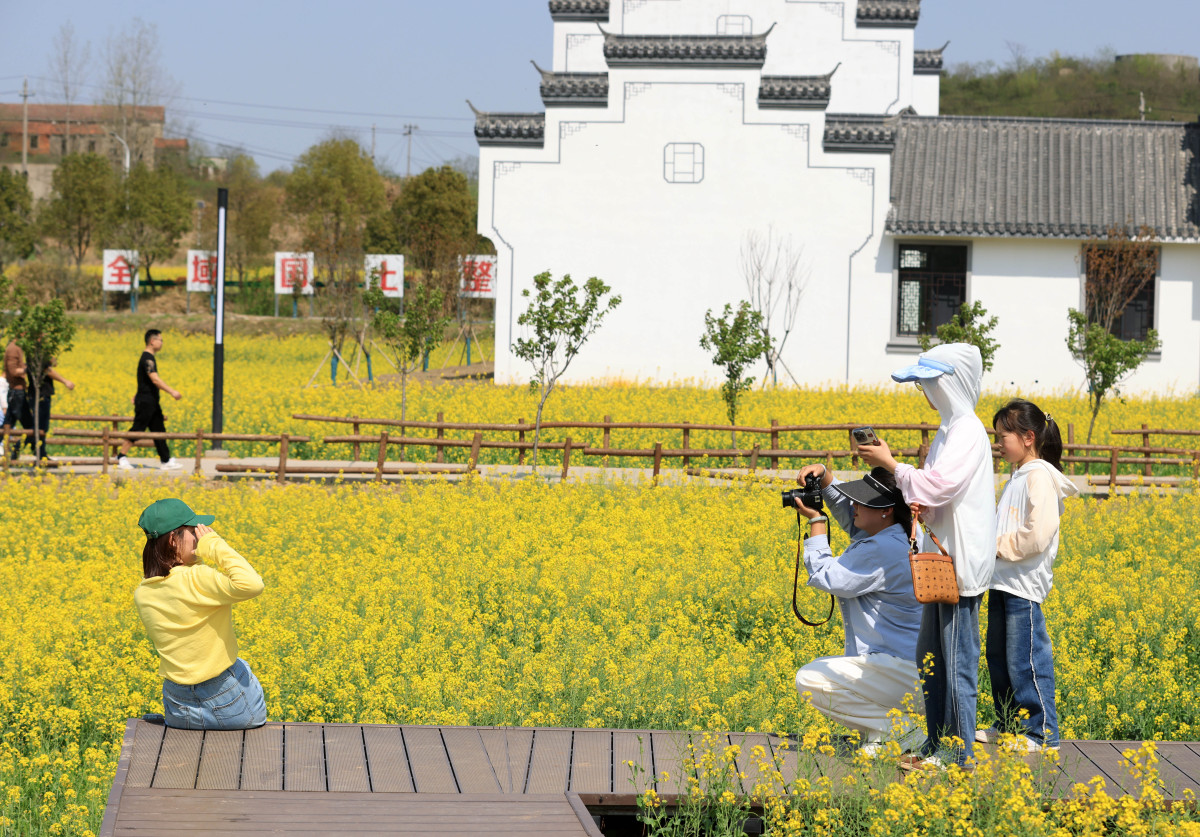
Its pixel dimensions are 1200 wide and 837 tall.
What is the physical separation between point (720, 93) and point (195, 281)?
26.5 m

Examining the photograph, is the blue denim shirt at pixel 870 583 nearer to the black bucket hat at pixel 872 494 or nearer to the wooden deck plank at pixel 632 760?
the black bucket hat at pixel 872 494

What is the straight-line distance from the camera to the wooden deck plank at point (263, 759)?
5.16 m

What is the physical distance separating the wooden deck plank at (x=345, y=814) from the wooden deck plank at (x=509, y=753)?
0.21 metres

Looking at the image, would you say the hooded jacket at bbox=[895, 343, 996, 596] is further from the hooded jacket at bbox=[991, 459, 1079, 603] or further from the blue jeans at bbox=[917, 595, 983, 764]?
the hooded jacket at bbox=[991, 459, 1079, 603]

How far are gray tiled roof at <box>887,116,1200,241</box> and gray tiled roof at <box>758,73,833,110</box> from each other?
2550 mm

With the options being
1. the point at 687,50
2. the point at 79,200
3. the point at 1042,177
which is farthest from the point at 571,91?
the point at 79,200

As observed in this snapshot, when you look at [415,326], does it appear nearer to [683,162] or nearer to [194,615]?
[683,162]

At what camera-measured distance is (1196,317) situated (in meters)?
27.2

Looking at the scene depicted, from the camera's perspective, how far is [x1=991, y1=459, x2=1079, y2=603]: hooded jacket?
5730 mm

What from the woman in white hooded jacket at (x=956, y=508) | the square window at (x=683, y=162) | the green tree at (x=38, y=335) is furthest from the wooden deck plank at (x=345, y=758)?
the square window at (x=683, y=162)

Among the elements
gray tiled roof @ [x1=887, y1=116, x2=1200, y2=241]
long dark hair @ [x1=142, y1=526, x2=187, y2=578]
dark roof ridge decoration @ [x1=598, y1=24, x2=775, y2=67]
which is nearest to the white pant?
long dark hair @ [x1=142, y1=526, x2=187, y2=578]

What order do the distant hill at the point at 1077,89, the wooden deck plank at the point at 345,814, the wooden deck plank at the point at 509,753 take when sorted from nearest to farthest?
the wooden deck plank at the point at 345,814 < the wooden deck plank at the point at 509,753 < the distant hill at the point at 1077,89

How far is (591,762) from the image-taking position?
556cm

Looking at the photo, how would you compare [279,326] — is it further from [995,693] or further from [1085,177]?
[995,693]
